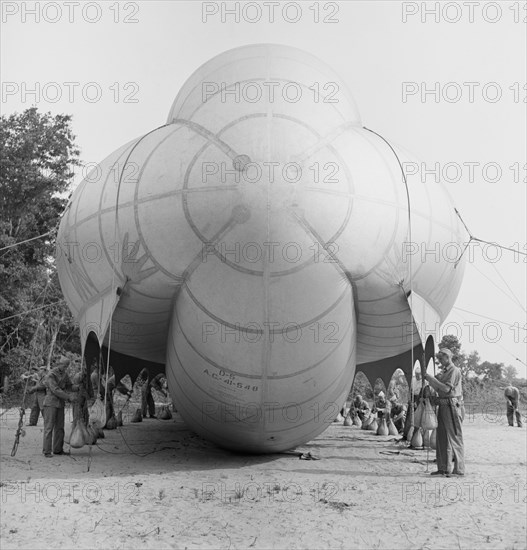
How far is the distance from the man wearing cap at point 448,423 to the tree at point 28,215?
24.2 m

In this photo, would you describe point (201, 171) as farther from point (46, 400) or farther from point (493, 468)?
point (493, 468)

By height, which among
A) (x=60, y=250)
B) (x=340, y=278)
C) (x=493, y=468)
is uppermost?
(x=60, y=250)

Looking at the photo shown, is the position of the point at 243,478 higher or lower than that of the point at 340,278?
lower

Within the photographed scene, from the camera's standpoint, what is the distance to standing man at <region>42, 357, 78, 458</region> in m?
11.2

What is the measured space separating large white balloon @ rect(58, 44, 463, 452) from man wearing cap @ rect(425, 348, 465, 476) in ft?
3.65

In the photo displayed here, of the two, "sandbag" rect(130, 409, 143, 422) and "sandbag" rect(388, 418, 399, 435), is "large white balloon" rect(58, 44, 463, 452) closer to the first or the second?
"sandbag" rect(388, 418, 399, 435)

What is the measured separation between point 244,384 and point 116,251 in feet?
9.14

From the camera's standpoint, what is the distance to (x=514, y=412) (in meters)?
22.3

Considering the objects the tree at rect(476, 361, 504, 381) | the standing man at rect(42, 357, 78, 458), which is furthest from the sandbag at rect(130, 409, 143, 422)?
the tree at rect(476, 361, 504, 381)

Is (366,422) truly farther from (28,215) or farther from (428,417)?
(28,215)

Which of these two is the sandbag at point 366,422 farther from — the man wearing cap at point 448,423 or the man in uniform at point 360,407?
the man wearing cap at point 448,423

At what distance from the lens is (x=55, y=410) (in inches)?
443

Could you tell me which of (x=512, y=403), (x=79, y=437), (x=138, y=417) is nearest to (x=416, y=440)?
(x=79, y=437)

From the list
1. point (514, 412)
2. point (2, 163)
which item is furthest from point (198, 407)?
point (2, 163)
